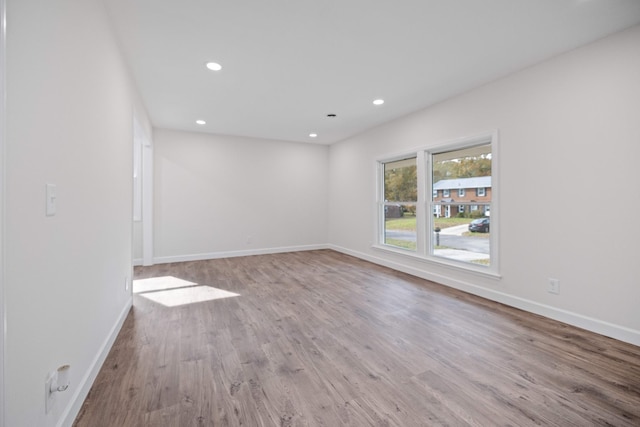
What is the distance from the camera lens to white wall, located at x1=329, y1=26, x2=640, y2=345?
229 centimetres

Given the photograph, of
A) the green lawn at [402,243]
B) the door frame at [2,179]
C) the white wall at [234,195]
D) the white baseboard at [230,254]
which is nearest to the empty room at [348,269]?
the door frame at [2,179]

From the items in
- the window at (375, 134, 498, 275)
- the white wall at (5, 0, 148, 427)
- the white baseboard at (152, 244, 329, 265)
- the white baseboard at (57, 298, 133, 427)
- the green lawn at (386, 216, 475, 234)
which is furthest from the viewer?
the white baseboard at (152, 244, 329, 265)

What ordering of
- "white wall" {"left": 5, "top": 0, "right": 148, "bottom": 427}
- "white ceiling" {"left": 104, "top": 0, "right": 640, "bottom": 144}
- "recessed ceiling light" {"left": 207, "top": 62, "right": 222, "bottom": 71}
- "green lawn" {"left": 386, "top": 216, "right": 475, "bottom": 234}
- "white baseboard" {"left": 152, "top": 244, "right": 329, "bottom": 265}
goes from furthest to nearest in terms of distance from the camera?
"white baseboard" {"left": 152, "top": 244, "right": 329, "bottom": 265}
"green lawn" {"left": 386, "top": 216, "right": 475, "bottom": 234}
"recessed ceiling light" {"left": 207, "top": 62, "right": 222, "bottom": 71}
"white ceiling" {"left": 104, "top": 0, "right": 640, "bottom": 144}
"white wall" {"left": 5, "top": 0, "right": 148, "bottom": 427}

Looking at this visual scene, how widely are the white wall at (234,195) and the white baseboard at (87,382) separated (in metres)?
3.12

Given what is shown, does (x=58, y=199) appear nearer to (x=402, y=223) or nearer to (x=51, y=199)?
(x=51, y=199)

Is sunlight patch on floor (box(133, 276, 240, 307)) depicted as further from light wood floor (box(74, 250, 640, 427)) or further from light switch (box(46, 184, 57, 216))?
light switch (box(46, 184, 57, 216))

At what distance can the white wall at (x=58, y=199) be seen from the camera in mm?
969

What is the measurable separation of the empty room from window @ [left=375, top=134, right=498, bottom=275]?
3cm

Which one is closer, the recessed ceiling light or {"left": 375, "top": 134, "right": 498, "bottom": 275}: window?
the recessed ceiling light

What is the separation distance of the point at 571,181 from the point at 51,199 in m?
3.77

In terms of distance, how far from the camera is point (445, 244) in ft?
13.3

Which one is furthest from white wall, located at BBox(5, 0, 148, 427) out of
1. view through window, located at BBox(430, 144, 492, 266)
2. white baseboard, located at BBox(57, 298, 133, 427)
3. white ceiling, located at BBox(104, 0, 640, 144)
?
view through window, located at BBox(430, 144, 492, 266)

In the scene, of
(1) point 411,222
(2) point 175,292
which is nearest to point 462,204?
(1) point 411,222

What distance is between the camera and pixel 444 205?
398cm
